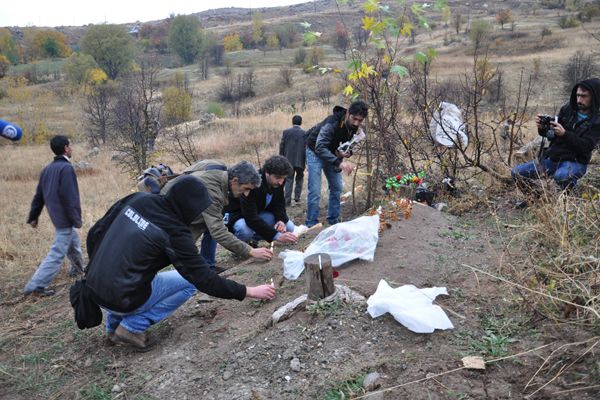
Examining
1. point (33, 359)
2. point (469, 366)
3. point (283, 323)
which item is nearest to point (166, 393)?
point (283, 323)

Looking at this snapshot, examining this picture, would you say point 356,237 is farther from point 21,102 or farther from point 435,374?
point 21,102

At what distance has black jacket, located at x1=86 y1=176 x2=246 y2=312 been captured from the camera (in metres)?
2.76

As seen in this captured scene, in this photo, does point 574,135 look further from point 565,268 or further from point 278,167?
point 278,167

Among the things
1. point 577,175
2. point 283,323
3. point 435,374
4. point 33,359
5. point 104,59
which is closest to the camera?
point 435,374

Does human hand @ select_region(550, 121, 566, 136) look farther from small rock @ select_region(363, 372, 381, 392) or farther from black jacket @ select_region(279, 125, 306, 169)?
black jacket @ select_region(279, 125, 306, 169)

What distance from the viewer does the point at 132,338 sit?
10.4 ft

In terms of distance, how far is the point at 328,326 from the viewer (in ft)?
9.34

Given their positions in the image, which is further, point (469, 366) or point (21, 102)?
point (21, 102)

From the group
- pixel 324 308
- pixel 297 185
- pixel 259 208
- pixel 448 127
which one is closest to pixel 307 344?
pixel 324 308

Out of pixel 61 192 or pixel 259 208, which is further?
pixel 61 192

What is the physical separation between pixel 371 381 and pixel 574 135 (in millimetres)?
3424

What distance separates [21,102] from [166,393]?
107 ft

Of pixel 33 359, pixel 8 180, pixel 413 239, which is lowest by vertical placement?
pixel 8 180

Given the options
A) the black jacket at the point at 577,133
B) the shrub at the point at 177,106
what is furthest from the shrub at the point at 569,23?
the black jacket at the point at 577,133
